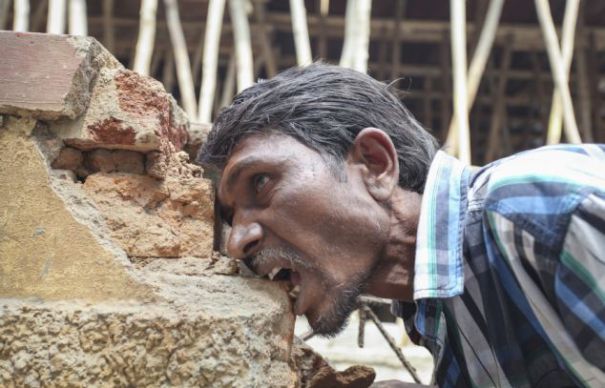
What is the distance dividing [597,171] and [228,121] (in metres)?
0.79

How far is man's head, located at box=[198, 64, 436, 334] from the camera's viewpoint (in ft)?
4.42

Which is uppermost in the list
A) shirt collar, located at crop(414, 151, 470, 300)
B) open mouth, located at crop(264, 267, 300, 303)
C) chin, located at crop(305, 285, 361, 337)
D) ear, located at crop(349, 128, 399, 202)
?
ear, located at crop(349, 128, 399, 202)

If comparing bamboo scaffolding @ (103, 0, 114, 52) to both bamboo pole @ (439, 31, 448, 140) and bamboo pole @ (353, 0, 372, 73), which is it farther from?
bamboo pole @ (439, 31, 448, 140)

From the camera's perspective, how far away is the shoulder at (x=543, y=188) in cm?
106

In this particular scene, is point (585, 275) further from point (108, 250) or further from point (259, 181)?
point (108, 250)

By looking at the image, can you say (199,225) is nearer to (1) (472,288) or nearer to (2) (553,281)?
(1) (472,288)

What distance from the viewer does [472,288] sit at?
130cm

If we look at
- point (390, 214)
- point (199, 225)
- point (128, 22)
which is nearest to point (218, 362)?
point (199, 225)

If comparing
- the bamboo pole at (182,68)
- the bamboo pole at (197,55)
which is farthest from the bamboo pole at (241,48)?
the bamboo pole at (197,55)

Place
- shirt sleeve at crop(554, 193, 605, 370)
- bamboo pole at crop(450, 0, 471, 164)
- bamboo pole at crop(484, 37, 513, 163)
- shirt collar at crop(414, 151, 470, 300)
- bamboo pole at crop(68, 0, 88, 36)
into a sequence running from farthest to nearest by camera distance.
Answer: bamboo pole at crop(484, 37, 513, 163)
bamboo pole at crop(68, 0, 88, 36)
bamboo pole at crop(450, 0, 471, 164)
shirt collar at crop(414, 151, 470, 300)
shirt sleeve at crop(554, 193, 605, 370)

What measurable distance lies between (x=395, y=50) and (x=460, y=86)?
1673 mm

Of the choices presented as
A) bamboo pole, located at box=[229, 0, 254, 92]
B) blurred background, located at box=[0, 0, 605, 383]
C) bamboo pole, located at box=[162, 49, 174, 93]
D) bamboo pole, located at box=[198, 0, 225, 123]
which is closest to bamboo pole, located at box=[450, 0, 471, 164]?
blurred background, located at box=[0, 0, 605, 383]

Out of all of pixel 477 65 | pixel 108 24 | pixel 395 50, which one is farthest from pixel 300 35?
pixel 108 24

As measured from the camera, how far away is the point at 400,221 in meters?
1.41
